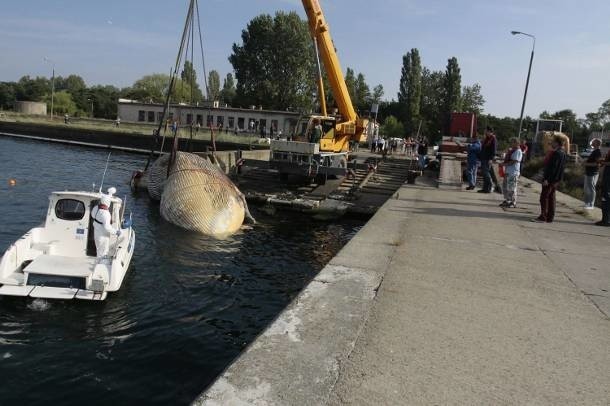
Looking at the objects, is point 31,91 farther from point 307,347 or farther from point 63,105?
point 307,347

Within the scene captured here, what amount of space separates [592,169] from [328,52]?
1399 cm

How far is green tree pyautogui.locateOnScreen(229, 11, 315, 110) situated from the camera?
74.2 m

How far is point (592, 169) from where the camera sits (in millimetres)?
12812

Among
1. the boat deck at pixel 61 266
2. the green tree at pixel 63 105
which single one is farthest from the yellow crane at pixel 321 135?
the green tree at pixel 63 105

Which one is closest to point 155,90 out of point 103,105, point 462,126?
point 103,105

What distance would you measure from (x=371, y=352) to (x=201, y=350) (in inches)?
137

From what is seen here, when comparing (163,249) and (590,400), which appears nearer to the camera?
(590,400)

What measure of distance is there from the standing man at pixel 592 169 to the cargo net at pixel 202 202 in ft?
32.4

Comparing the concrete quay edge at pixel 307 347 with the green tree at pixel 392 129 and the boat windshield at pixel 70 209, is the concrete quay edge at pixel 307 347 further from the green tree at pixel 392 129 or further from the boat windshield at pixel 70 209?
the green tree at pixel 392 129

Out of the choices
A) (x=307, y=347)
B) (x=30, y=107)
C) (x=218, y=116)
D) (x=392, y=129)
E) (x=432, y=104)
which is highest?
(x=432, y=104)

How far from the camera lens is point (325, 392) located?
3.42 metres

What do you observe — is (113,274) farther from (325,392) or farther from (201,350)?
(325,392)

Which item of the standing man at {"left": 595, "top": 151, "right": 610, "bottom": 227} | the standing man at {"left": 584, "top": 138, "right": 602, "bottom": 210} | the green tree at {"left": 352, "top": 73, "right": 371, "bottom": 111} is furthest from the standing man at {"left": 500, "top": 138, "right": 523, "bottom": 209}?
the green tree at {"left": 352, "top": 73, "right": 371, "bottom": 111}

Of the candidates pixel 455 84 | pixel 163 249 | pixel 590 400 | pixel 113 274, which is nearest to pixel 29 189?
pixel 163 249
